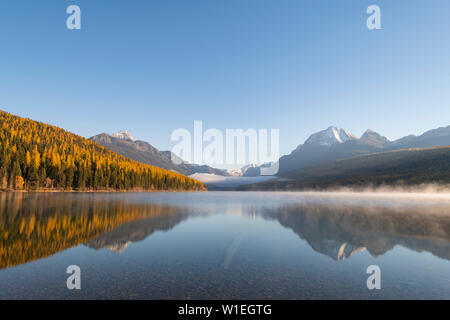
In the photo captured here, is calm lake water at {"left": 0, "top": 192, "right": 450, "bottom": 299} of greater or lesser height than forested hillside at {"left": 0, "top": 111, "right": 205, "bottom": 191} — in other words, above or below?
below

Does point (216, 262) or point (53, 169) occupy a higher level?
point (53, 169)

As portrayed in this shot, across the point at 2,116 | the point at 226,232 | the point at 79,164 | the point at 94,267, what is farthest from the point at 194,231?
the point at 2,116

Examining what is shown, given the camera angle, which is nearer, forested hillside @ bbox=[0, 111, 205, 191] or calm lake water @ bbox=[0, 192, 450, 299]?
calm lake water @ bbox=[0, 192, 450, 299]

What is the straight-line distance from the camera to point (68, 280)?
384 inches

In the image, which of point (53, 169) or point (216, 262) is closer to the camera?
point (216, 262)

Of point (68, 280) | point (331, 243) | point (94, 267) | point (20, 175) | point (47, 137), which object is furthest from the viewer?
point (47, 137)

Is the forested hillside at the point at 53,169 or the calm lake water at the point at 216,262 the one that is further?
the forested hillside at the point at 53,169

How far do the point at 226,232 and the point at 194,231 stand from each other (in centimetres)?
307

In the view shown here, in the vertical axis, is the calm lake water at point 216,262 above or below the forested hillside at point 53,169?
below

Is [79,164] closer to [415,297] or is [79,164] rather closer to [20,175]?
[20,175]

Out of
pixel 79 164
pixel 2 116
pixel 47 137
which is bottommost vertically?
pixel 79 164

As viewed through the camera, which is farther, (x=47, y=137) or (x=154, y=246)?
(x=47, y=137)

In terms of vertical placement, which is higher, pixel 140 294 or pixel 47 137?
pixel 47 137
